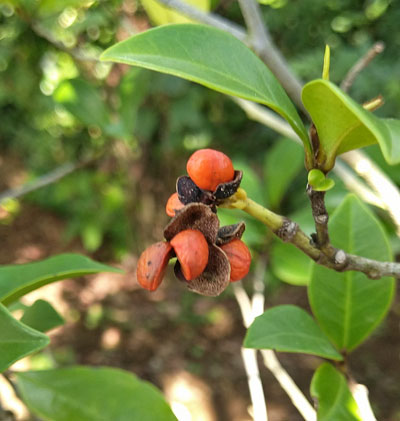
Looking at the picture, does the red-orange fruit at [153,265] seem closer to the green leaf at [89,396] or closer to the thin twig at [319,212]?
the thin twig at [319,212]

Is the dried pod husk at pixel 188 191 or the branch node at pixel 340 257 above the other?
the dried pod husk at pixel 188 191

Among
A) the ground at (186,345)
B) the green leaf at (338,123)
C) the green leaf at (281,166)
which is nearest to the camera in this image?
the green leaf at (338,123)

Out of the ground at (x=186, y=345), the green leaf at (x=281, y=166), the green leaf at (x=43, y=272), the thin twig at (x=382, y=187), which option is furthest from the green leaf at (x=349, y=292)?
the ground at (x=186, y=345)

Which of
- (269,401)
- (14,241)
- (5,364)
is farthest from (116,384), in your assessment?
(14,241)

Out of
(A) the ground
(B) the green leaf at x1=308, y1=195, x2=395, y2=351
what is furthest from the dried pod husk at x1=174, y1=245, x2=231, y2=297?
(A) the ground

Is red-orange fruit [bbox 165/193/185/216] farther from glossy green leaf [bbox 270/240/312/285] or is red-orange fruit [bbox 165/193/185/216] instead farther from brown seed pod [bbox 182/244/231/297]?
glossy green leaf [bbox 270/240/312/285]

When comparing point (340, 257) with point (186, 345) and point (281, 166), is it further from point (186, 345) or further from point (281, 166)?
point (186, 345)

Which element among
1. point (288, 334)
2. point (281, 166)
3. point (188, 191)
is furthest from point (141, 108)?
point (188, 191)
